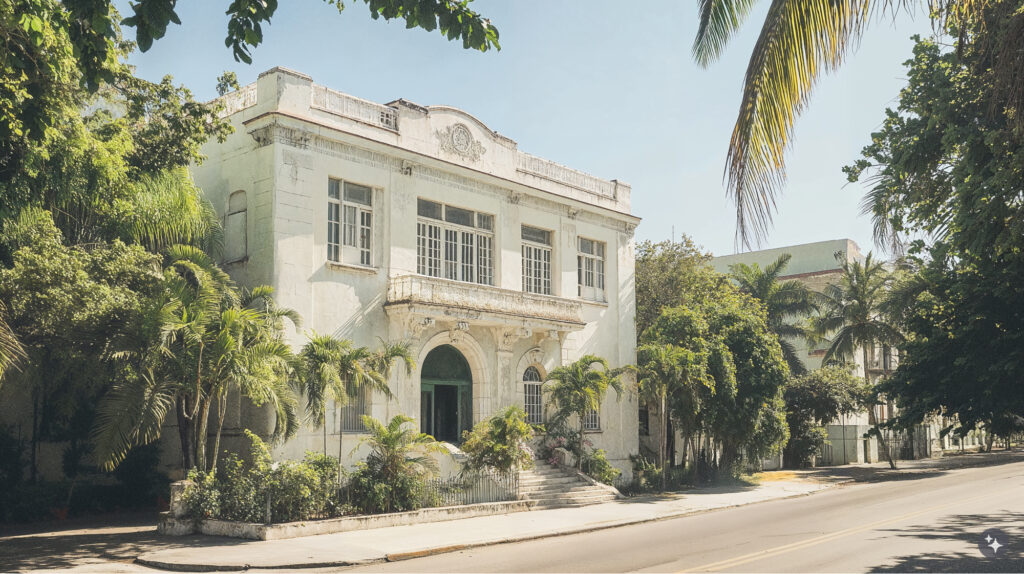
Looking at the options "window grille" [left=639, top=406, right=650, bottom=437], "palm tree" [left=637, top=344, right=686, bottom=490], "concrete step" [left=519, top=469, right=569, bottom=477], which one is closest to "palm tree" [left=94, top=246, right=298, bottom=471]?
"concrete step" [left=519, top=469, right=569, bottom=477]

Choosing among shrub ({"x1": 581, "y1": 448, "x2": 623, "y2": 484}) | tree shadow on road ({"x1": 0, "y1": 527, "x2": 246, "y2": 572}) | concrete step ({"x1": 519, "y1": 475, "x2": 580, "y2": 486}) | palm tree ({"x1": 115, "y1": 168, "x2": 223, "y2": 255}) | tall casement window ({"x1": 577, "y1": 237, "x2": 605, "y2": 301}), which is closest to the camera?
tree shadow on road ({"x1": 0, "y1": 527, "x2": 246, "y2": 572})

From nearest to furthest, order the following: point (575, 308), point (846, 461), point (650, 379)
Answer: point (650, 379)
point (575, 308)
point (846, 461)

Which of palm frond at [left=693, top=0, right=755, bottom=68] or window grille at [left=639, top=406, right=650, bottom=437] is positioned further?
window grille at [left=639, top=406, right=650, bottom=437]

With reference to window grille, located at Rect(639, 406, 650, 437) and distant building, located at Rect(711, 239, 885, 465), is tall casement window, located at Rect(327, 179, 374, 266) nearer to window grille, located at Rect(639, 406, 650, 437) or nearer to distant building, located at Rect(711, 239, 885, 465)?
window grille, located at Rect(639, 406, 650, 437)

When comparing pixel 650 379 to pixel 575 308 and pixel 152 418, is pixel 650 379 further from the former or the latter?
pixel 152 418

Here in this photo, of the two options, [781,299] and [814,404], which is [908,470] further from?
[781,299]

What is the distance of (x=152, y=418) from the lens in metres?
16.2

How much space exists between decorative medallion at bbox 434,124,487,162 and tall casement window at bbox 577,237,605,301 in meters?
6.07

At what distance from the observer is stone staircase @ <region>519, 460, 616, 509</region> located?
22.8 metres

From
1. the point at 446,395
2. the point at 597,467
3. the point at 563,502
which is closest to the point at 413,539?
the point at 563,502

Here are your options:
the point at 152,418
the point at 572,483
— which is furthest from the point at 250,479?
the point at 572,483

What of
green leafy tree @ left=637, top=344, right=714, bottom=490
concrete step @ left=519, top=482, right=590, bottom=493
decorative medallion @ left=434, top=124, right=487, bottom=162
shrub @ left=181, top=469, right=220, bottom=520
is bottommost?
concrete step @ left=519, top=482, right=590, bottom=493

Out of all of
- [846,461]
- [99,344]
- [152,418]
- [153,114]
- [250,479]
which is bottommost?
[846,461]

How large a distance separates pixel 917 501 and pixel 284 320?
17.1m
